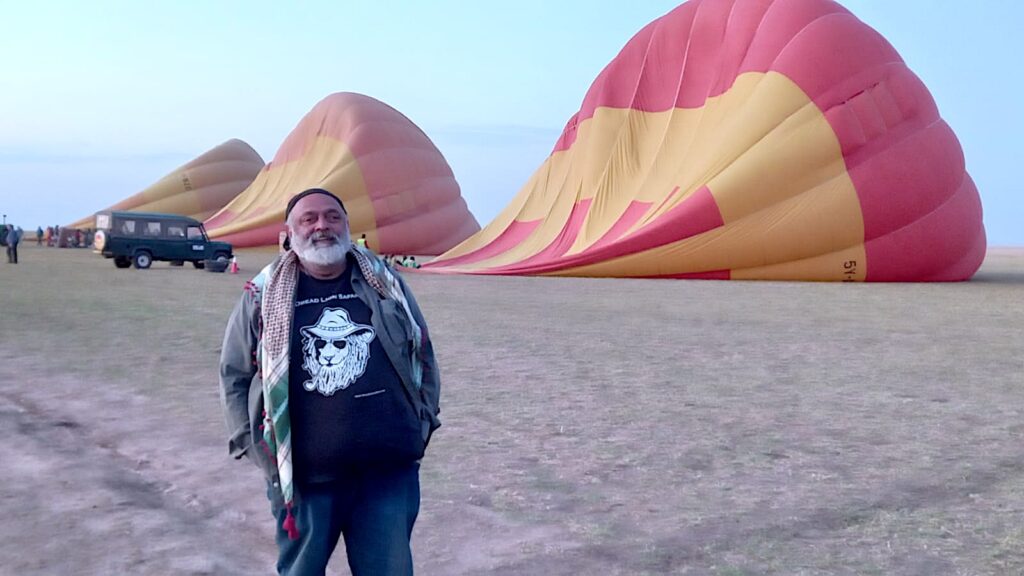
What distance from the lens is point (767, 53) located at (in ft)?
63.3

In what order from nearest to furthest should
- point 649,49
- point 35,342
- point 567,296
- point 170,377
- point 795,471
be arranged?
1. point 795,471
2. point 170,377
3. point 35,342
4. point 567,296
5. point 649,49

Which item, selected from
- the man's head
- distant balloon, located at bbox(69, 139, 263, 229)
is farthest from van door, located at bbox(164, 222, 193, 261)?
the man's head

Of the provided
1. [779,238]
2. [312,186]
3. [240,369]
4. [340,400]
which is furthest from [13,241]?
[340,400]

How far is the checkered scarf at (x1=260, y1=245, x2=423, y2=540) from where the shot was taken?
8.41ft

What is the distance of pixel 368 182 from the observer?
99.9 feet

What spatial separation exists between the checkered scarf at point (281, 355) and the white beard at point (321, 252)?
56 millimetres

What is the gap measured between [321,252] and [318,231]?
0.21 feet

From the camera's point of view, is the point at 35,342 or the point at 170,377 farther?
the point at 35,342

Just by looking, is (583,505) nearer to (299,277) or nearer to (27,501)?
(299,277)

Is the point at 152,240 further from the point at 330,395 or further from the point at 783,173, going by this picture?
the point at 330,395

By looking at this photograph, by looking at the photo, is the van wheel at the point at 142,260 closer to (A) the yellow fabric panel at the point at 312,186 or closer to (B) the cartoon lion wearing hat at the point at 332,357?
(A) the yellow fabric panel at the point at 312,186

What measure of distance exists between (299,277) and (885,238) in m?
17.3

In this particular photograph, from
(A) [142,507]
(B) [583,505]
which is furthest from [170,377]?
(B) [583,505]

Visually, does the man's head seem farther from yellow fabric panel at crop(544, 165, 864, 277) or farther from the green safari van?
the green safari van
